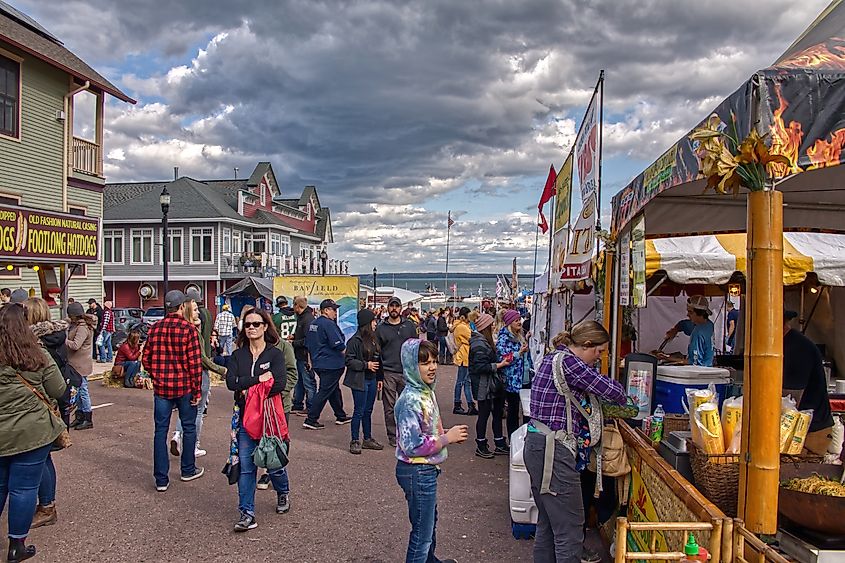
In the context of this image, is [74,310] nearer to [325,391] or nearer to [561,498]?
[325,391]

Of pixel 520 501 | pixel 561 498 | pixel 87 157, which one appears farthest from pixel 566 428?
pixel 87 157

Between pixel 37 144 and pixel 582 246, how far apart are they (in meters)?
16.8

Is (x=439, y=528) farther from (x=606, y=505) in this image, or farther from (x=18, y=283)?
(x=18, y=283)

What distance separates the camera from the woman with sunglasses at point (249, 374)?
18.2 feet

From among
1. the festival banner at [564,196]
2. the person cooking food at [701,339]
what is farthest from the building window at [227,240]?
the person cooking food at [701,339]

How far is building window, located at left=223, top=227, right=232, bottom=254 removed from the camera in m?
39.3

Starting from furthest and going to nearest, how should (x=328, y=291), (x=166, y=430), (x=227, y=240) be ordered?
(x=227, y=240), (x=328, y=291), (x=166, y=430)

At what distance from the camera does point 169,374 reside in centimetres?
657

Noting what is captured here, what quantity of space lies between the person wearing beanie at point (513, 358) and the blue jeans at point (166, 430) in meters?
3.58

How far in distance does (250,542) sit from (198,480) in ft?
6.30

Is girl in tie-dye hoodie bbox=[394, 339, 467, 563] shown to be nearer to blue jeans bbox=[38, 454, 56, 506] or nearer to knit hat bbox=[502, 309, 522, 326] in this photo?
blue jeans bbox=[38, 454, 56, 506]

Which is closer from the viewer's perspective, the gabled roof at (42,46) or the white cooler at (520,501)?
the white cooler at (520,501)

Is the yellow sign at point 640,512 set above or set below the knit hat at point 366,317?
below

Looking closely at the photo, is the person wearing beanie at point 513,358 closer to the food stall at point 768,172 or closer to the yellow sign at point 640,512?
the yellow sign at point 640,512
